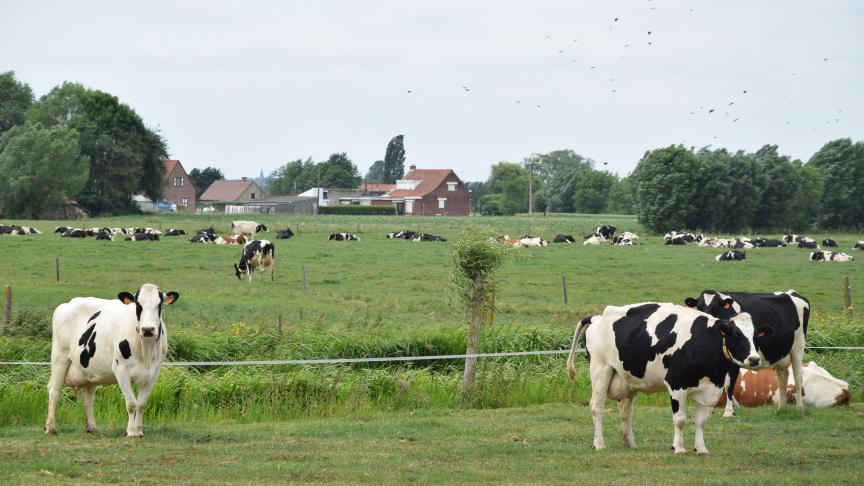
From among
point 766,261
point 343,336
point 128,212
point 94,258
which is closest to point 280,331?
point 343,336

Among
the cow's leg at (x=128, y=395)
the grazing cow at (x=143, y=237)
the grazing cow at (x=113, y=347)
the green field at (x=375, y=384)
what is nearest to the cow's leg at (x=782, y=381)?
the green field at (x=375, y=384)

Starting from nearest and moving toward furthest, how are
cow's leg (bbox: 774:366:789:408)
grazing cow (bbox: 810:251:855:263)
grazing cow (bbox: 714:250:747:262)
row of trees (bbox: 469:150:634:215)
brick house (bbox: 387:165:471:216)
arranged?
cow's leg (bbox: 774:366:789:408) < grazing cow (bbox: 714:250:747:262) < grazing cow (bbox: 810:251:855:263) < brick house (bbox: 387:165:471:216) < row of trees (bbox: 469:150:634:215)

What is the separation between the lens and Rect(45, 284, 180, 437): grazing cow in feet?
41.1

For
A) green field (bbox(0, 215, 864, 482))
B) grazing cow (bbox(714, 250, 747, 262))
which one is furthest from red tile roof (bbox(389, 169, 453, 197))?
green field (bbox(0, 215, 864, 482))

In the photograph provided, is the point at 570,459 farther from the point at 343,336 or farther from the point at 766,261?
the point at 766,261

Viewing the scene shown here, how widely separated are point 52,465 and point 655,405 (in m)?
9.40

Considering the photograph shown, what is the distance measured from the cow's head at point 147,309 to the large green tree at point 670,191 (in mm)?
71169

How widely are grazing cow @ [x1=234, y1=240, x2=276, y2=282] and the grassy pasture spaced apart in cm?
2381

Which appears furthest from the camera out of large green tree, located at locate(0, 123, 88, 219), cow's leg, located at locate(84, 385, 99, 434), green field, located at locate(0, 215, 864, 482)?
large green tree, located at locate(0, 123, 88, 219)

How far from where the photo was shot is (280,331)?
1950 centimetres

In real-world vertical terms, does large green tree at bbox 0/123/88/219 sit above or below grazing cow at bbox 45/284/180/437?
above

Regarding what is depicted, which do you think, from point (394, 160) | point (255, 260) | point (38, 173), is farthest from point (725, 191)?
point (394, 160)

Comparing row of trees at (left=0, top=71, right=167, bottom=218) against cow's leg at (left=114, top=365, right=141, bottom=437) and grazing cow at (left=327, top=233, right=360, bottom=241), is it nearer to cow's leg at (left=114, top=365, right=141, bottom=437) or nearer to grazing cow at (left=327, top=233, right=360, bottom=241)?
grazing cow at (left=327, top=233, right=360, bottom=241)

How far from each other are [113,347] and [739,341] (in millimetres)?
7771
